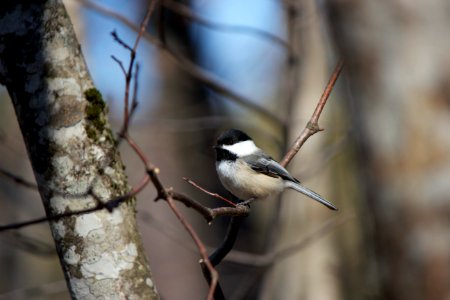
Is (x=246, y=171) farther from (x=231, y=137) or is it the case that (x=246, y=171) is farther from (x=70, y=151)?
(x=70, y=151)

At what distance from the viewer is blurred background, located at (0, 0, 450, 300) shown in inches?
92.4

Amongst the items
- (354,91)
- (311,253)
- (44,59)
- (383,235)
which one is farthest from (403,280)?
(311,253)

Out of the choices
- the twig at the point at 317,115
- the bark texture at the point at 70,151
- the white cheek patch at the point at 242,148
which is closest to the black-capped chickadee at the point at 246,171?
the white cheek patch at the point at 242,148

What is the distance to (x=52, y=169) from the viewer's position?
188cm

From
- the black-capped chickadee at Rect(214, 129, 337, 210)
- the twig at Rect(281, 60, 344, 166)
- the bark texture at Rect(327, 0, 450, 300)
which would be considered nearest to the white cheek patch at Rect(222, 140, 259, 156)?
the black-capped chickadee at Rect(214, 129, 337, 210)

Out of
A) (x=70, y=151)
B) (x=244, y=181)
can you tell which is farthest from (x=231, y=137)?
(x=70, y=151)

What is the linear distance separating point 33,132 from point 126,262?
552 mm

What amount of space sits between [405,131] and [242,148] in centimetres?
140

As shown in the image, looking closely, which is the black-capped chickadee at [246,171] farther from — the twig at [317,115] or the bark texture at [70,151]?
the bark texture at [70,151]

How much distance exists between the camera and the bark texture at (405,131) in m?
2.30

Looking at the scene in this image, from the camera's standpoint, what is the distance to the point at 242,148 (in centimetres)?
362

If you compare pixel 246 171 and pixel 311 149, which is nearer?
pixel 246 171

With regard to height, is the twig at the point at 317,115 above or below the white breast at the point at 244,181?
above

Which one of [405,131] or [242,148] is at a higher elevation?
[405,131]
